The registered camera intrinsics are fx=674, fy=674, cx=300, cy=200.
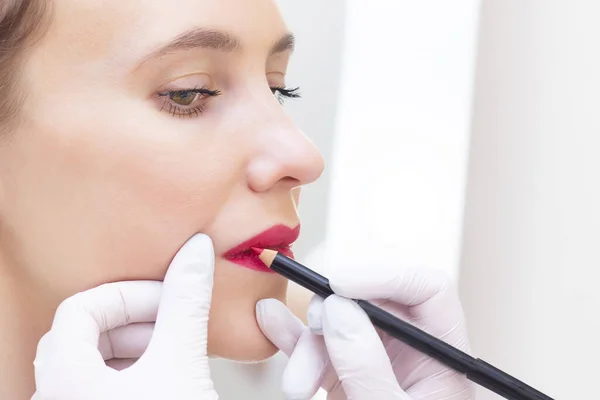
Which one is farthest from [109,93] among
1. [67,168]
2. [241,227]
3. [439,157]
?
[439,157]

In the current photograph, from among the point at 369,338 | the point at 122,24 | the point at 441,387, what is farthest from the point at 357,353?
the point at 122,24

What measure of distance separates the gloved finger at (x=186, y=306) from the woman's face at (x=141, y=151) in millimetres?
26

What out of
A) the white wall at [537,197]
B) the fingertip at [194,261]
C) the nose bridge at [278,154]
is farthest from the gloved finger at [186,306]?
the white wall at [537,197]

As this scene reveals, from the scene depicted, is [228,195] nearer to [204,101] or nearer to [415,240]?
[204,101]

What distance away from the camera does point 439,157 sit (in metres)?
1.40

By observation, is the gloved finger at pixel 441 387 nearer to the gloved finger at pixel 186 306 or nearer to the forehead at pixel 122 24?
the gloved finger at pixel 186 306

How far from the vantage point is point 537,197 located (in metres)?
1.39

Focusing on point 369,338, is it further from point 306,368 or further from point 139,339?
point 139,339

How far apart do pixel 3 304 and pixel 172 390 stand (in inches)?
12.0

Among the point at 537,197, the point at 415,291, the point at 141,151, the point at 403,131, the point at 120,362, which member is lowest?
the point at 120,362

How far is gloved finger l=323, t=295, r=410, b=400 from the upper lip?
0.32 feet

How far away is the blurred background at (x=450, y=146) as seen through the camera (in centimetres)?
139

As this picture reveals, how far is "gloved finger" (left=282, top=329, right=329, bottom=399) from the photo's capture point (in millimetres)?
782

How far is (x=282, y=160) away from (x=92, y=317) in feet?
0.91
